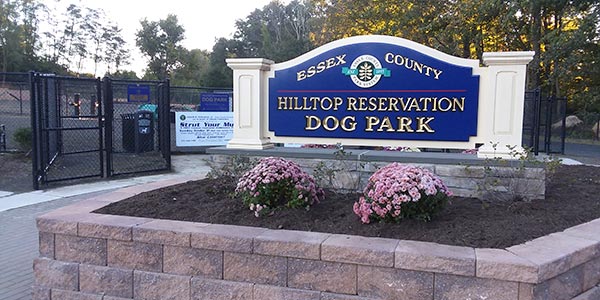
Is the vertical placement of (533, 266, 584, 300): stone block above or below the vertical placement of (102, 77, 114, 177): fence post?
below

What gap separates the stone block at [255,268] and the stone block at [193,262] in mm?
63

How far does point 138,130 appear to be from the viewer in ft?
42.8

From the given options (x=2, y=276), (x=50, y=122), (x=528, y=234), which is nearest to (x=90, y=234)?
(x=2, y=276)

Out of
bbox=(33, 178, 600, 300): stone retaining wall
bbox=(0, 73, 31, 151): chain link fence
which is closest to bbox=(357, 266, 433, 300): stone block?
bbox=(33, 178, 600, 300): stone retaining wall

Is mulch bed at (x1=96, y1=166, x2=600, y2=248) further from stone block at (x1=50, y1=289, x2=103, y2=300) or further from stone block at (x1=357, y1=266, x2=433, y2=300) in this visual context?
stone block at (x1=50, y1=289, x2=103, y2=300)

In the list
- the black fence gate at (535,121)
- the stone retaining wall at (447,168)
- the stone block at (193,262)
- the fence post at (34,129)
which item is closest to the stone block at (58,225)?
the stone block at (193,262)

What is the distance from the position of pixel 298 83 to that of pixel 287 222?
6.45 ft

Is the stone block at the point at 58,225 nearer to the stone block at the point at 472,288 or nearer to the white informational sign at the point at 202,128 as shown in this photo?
the stone block at the point at 472,288

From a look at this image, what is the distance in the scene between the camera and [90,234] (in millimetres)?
3812

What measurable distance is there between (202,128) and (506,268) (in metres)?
12.0

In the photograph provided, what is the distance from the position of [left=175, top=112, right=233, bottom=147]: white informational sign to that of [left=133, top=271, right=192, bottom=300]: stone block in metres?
10.6

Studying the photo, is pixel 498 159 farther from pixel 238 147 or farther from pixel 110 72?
→ pixel 110 72

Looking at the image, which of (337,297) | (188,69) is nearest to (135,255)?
(337,297)

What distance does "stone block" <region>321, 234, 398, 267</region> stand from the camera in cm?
313
